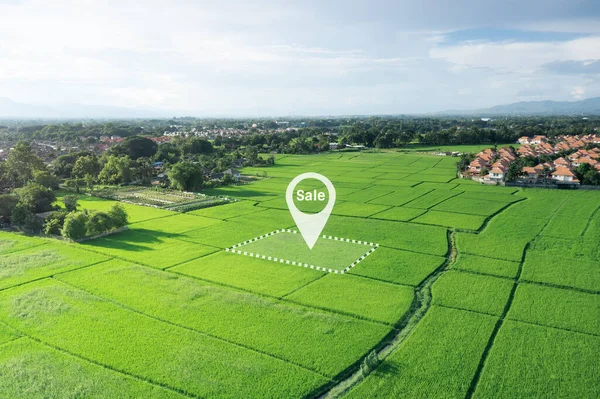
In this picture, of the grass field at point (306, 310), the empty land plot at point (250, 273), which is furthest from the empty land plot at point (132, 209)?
the empty land plot at point (250, 273)

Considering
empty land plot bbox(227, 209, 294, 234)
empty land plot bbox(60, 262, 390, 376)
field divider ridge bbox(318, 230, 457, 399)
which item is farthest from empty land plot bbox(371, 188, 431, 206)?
empty land plot bbox(60, 262, 390, 376)

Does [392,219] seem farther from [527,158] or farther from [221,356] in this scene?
[527,158]

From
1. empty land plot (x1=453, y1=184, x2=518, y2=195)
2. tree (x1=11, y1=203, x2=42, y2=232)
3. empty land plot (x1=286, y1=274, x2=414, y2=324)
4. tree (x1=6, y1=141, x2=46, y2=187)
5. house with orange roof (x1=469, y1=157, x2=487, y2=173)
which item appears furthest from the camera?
house with orange roof (x1=469, y1=157, x2=487, y2=173)

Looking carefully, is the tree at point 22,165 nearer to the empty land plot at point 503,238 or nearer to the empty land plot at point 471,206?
the empty land plot at point 471,206

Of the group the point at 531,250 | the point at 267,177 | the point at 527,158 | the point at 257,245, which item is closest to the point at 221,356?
the point at 257,245

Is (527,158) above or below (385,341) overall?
above

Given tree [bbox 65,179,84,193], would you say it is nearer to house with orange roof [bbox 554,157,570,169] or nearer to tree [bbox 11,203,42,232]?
tree [bbox 11,203,42,232]
